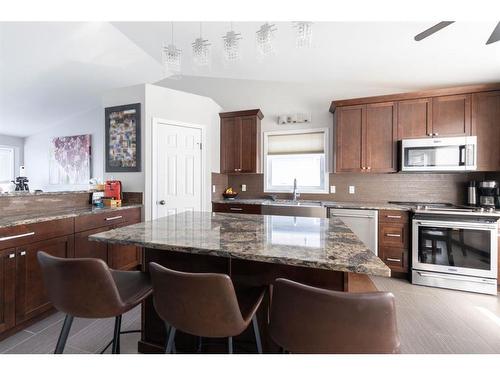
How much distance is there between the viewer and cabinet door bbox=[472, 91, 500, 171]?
8.81ft

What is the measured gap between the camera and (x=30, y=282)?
5.97 feet

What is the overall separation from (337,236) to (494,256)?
244 cm

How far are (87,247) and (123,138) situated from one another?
5.13ft

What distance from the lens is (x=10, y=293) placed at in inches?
66.6

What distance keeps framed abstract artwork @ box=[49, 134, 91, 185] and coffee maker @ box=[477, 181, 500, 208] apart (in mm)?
6820

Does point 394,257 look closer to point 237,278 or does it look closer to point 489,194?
point 489,194

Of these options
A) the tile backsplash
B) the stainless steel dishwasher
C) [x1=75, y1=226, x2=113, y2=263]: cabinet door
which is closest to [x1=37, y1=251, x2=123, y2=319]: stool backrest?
[x1=75, y1=226, x2=113, y2=263]: cabinet door

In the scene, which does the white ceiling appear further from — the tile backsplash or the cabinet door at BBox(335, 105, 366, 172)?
the tile backsplash

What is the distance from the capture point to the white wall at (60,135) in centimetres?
491

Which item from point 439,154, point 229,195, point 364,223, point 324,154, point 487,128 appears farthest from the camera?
point 229,195

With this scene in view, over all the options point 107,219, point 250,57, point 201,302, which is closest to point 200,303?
point 201,302
